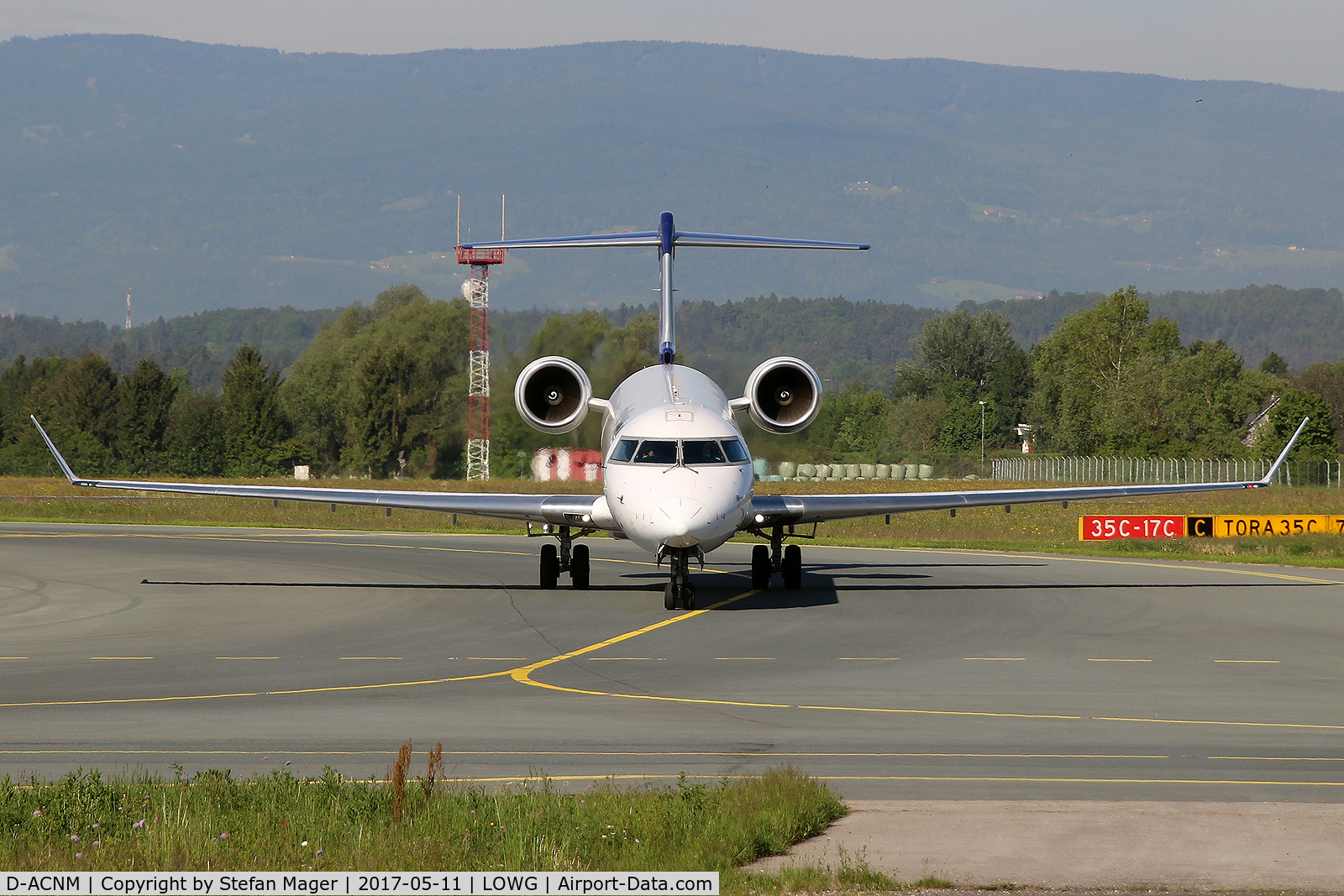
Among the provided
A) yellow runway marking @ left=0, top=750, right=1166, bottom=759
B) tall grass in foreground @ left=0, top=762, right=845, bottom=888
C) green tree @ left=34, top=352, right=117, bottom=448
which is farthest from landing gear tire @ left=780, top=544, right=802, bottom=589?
green tree @ left=34, top=352, right=117, bottom=448

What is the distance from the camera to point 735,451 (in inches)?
966

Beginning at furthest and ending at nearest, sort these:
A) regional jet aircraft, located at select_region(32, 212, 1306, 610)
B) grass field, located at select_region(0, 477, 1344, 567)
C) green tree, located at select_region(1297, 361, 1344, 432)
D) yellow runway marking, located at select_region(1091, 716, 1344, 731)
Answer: green tree, located at select_region(1297, 361, 1344, 432) → grass field, located at select_region(0, 477, 1344, 567) → regional jet aircraft, located at select_region(32, 212, 1306, 610) → yellow runway marking, located at select_region(1091, 716, 1344, 731)

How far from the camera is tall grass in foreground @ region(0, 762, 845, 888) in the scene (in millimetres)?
8383

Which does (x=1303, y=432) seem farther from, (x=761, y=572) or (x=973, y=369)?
(x=973, y=369)

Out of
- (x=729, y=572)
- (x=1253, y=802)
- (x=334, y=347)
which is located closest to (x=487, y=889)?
(x=1253, y=802)

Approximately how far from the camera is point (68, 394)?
115875mm

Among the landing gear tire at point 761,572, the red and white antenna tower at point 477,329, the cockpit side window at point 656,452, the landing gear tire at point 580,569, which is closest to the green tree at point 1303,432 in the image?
the red and white antenna tower at point 477,329

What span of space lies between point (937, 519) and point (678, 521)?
3571cm

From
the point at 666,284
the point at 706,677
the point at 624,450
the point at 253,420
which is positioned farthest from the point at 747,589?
the point at 253,420

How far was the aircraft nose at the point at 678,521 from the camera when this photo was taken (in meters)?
22.8

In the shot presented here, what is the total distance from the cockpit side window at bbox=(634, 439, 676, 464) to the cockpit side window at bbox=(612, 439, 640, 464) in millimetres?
201

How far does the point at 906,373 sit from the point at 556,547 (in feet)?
517

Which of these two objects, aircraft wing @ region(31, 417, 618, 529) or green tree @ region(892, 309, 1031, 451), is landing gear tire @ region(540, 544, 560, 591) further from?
green tree @ region(892, 309, 1031, 451)

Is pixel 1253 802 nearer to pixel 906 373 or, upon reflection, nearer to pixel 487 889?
pixel 487 889
